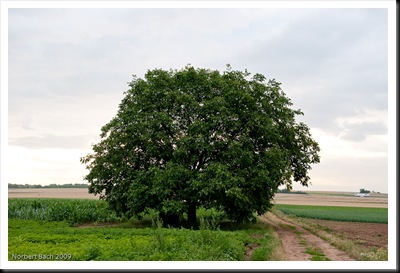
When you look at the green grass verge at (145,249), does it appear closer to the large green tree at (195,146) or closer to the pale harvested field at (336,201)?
the large green tree at (195,146)

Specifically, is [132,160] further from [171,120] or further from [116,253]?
[116,253]

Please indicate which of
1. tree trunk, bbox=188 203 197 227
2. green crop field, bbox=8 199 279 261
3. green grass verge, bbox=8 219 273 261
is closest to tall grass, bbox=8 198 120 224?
tree trunk, bbox=188 203 197 227

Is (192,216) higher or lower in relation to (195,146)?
lower

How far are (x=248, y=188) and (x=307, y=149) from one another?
8.29m

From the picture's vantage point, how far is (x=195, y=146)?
26250 mm

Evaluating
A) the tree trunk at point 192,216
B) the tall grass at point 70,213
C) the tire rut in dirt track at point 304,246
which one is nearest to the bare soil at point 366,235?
the tire rut in dirt track at point 304,246

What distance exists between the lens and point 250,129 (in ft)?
93.5

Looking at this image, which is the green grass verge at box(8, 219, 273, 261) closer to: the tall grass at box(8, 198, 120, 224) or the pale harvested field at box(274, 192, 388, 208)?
the tall grass at box(8, 198, 120, 224)

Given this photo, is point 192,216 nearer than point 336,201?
Yes

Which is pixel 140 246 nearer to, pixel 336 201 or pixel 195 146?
pixel 195 146

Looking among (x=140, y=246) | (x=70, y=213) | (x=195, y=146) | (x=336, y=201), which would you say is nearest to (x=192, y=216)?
(x=195, y=146)

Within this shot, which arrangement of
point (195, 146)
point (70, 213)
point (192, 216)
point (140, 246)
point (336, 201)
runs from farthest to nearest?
point (336, 201) → point (70, 213) → point (192, 216) → point (195, 146) → point (140, 246)

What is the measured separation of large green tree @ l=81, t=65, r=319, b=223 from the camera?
26312 millimetres

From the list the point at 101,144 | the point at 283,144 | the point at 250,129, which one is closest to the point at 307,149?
the point at 283,144
